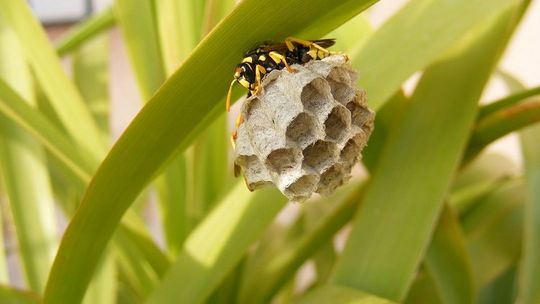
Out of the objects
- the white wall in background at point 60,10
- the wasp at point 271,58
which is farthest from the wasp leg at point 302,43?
the white wall in background at point 60,10

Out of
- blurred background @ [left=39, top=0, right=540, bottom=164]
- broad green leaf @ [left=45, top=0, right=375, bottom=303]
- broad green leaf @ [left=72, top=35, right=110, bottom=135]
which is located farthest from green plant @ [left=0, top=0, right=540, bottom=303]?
blurred background @ [left=39, top=0, right=540, bottom=164]

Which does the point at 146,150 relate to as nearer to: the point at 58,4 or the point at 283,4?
the point at 283,4

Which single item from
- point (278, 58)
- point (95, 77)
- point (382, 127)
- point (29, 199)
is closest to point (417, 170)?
point (382, 127)

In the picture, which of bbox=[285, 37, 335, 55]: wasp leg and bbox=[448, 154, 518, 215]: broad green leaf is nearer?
bbox=[285, 37, 335, 55]: wasp leg

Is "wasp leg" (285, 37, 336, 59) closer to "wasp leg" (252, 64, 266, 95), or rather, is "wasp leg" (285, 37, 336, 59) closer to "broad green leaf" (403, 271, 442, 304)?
"wasp leg" (252, 64, 266, 95)

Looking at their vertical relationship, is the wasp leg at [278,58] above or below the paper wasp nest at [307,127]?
above

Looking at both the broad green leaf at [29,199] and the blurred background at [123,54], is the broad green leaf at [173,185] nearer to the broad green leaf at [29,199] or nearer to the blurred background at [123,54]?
the broad green leaf at [29,199]

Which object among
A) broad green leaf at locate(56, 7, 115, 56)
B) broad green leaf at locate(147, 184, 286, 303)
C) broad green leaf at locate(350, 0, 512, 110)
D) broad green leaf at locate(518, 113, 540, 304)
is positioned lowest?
broad green leaf at locate(518, 113, 540, 304)
